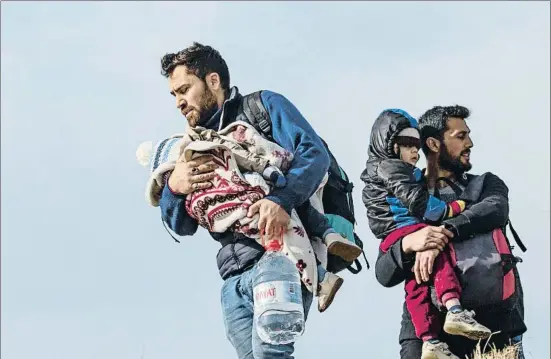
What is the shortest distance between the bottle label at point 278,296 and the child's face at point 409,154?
5.60 feet

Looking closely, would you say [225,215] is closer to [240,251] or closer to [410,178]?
[240,251]

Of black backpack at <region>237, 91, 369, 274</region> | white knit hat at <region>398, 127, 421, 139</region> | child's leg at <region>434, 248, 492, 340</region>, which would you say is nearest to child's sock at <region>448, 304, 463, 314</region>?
child's leg at <region>434, 248, 492, 340</region>

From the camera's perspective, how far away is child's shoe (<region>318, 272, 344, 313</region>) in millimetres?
4695

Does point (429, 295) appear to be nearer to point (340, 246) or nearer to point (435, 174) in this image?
point (435, 174)

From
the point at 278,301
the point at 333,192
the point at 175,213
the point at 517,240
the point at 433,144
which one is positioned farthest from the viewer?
the point at 433,144

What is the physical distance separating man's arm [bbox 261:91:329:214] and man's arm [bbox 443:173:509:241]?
4.15 ft

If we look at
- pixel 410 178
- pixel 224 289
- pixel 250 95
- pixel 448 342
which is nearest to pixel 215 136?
pixel 250 95

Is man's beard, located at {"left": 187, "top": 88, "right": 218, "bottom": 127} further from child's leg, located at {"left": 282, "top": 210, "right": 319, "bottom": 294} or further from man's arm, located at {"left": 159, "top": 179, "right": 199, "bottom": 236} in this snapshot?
child's leg, located at {"left": 282, "top": 210, "right": 319, "bottom": 294}

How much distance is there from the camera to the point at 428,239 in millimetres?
5770

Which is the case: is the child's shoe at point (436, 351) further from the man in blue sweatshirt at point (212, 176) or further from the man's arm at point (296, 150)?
the man's arm at point (296, 150)

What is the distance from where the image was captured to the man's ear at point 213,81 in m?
5.13

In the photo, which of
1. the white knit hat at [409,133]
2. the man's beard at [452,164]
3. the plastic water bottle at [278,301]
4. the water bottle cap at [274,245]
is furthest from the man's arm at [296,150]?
the man's beard at [452,164]

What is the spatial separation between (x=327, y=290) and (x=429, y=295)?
1238 millimetres

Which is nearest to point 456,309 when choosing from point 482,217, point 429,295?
point 429,295
